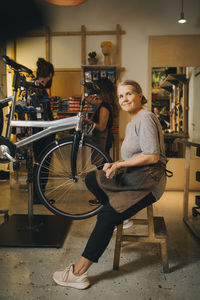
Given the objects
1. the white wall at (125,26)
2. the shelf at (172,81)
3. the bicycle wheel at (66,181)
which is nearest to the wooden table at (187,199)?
the bicycle wheel at (66,181)

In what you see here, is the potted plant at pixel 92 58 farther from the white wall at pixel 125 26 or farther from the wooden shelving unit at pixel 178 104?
the wooden shelving unit at pixel 178 104

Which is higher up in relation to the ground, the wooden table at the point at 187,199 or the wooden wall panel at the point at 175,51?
the wooden wall panel at the point at 175,51

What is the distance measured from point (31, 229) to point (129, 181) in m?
1.13

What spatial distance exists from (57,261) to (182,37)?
3.50 meters

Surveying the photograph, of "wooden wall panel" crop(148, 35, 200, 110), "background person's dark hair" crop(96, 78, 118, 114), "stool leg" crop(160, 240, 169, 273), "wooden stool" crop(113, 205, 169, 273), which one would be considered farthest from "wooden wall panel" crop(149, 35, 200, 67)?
"stool leg" crop(160, 240, 169, 273)

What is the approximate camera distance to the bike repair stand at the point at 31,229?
2053 mm

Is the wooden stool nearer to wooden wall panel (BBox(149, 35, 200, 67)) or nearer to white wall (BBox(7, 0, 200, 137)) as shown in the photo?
white wall (BBox(7, 0, 200, 137))

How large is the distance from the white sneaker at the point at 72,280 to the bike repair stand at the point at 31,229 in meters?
0.46

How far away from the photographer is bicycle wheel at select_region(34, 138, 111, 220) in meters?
2.13

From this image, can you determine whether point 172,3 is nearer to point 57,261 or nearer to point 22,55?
point 22,55

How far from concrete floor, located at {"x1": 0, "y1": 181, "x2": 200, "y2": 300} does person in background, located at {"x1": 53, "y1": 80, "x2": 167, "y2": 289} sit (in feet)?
0.37

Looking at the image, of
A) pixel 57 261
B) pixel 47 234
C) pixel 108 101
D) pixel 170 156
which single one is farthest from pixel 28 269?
pixel 170 156

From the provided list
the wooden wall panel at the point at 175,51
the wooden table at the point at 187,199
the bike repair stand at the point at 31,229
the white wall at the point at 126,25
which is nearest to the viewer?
the bike repair stand at the point at 31,229

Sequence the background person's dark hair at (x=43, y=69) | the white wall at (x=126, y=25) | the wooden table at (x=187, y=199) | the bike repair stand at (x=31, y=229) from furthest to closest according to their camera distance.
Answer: the white wall at (x=126, y=25) < the background person's dark hair at (x=43, y=69) < the wooden table at (x=187, y=199) < the bike repair stand at (x=31, y=229)
